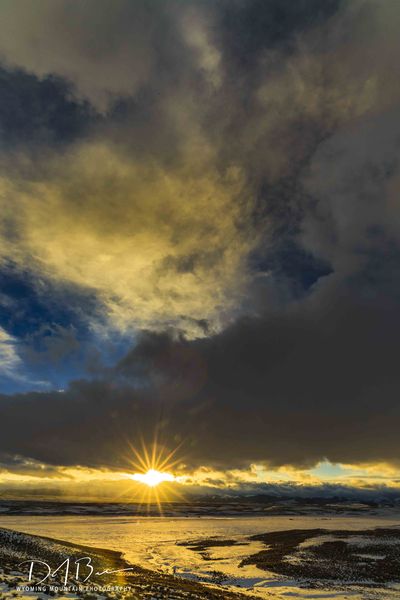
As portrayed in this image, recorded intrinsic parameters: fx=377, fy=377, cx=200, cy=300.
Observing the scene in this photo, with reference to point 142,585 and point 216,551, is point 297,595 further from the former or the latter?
point 216,551

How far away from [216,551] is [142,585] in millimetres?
27516

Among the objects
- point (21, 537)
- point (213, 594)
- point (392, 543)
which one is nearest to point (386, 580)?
point (213, 594)

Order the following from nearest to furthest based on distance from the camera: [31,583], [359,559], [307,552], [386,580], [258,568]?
[31,583] → [386,580] → [258,568] → [359,559] → [307,552]

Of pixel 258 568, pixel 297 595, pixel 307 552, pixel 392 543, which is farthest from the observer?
pixel 392 543

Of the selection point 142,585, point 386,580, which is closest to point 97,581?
point 142,585

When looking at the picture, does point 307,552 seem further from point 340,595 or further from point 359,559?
point 340,595

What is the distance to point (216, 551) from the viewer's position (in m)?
49.2

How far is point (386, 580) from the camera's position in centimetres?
3278

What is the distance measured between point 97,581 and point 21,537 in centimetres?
2622

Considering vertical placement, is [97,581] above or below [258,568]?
above

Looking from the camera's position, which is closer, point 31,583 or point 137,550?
point 31,583
